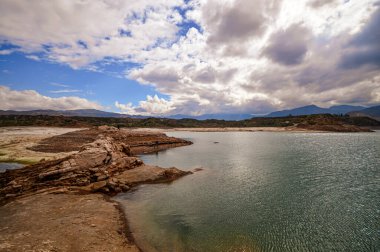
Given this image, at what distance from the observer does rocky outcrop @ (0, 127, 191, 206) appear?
31.8 meters

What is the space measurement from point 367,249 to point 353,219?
18.2ft

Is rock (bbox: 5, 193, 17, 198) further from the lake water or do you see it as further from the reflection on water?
the reflection on water

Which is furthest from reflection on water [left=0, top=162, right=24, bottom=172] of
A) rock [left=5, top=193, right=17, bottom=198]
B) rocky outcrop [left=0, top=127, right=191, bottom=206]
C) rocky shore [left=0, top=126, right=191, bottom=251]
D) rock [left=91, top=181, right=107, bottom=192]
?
rock [left=91, top=181, right=107, bottom=192]

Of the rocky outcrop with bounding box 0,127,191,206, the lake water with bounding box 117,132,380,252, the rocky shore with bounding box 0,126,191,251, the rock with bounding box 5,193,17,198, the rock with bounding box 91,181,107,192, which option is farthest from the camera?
the rock with bounding box 91,181,107,192

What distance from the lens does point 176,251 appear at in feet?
58.7

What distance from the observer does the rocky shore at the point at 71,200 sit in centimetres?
1784

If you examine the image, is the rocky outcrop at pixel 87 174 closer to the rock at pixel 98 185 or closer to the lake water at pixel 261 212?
the rock at pixel 98 185

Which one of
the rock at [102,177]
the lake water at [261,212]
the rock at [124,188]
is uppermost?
the rock at [102,177]

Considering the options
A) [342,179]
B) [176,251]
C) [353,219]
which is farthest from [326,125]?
[176,251]

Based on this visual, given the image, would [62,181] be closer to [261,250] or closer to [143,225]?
[143,225]

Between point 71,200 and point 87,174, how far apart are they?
9.00m

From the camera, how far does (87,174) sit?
36.5 metres

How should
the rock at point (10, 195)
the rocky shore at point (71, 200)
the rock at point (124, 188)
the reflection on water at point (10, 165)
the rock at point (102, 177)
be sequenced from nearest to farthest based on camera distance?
the rocky shore at point (71, 200) < the rock at point (10, 195) < the rock at point (124, 188) < the rock at point (102, 177) < the reflection on water at point (10, 165)

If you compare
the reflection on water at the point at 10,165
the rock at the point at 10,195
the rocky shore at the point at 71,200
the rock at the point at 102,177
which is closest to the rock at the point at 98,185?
the rocky shore at the point at 71,200
